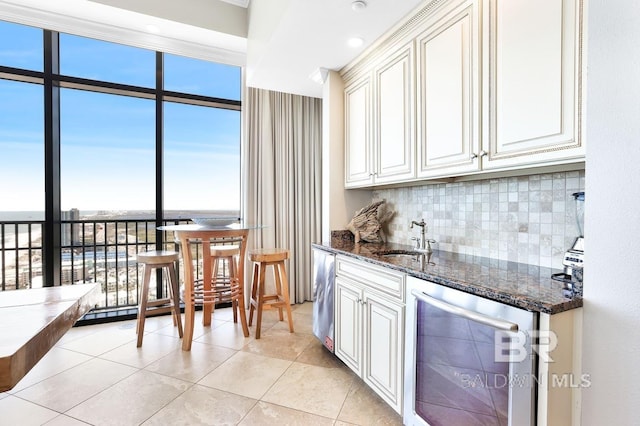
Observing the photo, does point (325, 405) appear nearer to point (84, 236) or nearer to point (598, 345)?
point (598, 345)

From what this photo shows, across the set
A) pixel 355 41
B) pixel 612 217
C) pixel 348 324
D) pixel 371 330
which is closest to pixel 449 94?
pixel 355 41

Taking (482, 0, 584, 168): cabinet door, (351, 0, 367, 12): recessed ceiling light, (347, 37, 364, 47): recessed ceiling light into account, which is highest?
(347, 37, 364, 47): recessed ceiling light

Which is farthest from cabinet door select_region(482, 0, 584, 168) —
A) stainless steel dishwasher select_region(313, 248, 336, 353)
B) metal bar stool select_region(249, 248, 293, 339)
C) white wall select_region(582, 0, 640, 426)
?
metal bar stool select_region(249, 248, 293, 339)

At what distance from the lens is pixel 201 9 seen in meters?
2.91

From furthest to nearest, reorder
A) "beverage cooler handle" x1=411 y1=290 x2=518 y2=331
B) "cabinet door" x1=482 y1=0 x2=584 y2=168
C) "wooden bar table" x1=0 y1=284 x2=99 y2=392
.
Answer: "cabinet door" x1=482 y1=0 x2=584 y2=168 → "beverage cooler handle" x1=411 y1=290 x2=518 y2=331 → "wooden bar table" x1=0 y1=284 x2=99 y2=392

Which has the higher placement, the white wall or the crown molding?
the crown molding

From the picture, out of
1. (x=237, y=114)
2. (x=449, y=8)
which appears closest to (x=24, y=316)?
(x=449, y=8)

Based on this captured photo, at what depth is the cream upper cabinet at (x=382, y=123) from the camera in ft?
6.93

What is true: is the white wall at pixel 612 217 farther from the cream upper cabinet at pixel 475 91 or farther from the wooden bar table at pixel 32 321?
the wooden bar table at pixel 32 321

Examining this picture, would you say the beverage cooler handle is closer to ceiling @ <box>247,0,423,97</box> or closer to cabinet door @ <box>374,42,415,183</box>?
cabinet door @ <box>374,42,415,183</box>

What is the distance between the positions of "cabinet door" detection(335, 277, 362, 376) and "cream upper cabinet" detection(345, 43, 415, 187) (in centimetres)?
86

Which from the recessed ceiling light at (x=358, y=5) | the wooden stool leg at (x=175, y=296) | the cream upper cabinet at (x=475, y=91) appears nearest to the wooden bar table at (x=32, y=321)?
the cream upper cabinet at (x=475, y=91)

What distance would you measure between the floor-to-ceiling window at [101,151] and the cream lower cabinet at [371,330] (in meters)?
2.17

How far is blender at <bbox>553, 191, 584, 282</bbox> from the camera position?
4.08 ft
